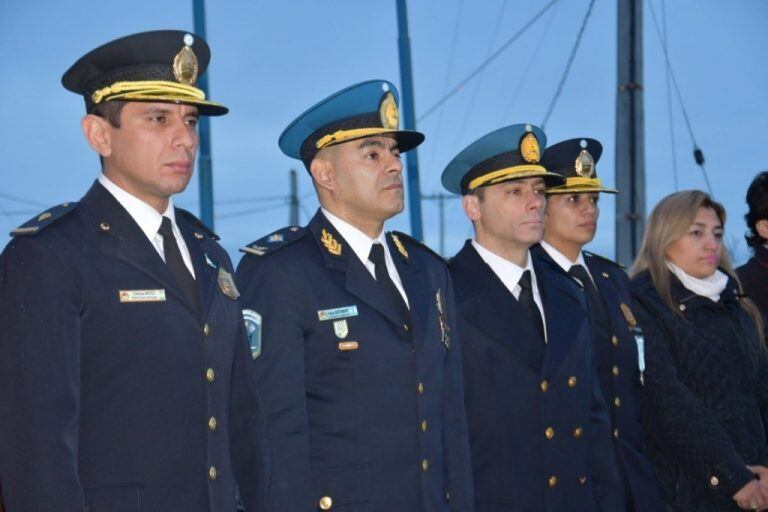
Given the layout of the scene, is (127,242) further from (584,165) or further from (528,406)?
(584,165)

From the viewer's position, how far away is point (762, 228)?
6543mm

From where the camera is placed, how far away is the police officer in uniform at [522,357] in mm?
4836

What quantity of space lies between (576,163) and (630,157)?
28.4 feet

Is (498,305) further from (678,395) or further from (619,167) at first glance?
(619,167)

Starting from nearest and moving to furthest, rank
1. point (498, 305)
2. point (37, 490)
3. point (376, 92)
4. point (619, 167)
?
point (37, 490), point (376, 92), point (498, 305), point (619, 167)

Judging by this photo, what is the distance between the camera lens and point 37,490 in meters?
2.94

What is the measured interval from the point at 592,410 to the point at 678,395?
0.60 m

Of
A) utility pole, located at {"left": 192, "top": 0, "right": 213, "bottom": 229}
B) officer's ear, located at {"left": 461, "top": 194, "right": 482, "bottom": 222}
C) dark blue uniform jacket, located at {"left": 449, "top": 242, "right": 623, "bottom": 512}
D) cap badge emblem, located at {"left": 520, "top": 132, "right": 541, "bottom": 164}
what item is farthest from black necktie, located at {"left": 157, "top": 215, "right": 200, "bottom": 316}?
utility pole, located at {"left": 192, "top": 0, "right": 213, "bottom": 229}

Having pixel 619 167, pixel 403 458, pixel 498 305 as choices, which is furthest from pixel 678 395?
pixel 619 167

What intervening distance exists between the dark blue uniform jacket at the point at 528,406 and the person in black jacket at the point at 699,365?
0.59m

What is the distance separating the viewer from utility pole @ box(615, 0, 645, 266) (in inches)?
567

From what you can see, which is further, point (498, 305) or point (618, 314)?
point (618, 314)

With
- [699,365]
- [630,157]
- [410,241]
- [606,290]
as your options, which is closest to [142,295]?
[410,241]

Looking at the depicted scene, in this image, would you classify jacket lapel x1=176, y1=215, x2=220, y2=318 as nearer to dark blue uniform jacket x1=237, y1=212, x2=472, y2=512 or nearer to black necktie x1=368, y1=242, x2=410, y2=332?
dark blue uniform jacket x1=237, y1=212, x2=472, y2=512
